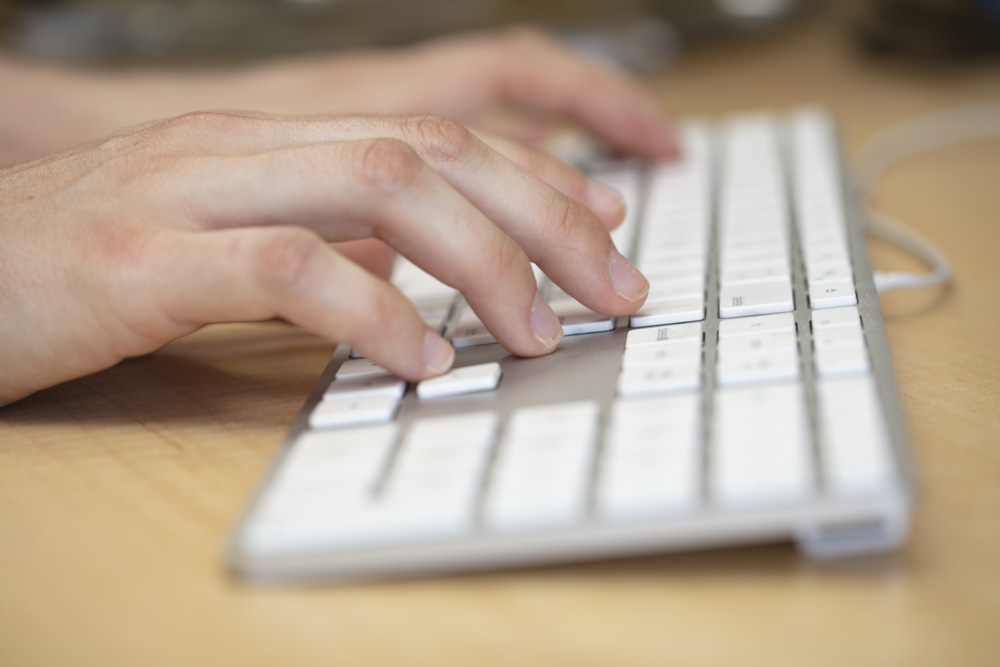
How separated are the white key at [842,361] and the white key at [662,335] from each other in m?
0.06

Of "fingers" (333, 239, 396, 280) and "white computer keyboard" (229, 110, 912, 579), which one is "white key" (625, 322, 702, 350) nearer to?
"white computer keyboard" (229, 110, 912, 579)

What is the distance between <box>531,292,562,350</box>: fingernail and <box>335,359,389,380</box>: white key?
2.7 inches

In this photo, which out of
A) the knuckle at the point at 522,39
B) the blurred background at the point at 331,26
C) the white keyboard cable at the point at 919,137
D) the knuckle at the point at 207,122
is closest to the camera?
the knuckle at the point at 207,122

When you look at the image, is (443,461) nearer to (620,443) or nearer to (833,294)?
(620,443)

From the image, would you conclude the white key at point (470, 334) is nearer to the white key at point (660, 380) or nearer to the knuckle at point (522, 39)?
the white key at point (660, 380)

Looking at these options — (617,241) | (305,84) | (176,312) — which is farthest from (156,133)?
(305,84)

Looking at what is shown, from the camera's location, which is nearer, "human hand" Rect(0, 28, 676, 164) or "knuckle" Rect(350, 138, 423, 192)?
"knuckle" Rect(350, 138, 423, 192)

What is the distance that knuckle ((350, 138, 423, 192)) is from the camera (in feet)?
1.40

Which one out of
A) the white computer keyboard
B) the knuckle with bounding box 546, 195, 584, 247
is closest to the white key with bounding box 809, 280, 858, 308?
the white computer keyboard

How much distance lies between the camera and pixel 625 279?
1.54 ft

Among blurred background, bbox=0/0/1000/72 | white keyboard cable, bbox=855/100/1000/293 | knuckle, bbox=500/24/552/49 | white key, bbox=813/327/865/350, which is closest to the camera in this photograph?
white key, bbox=813/327/865/350

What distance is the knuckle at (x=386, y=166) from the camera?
16.7 inches

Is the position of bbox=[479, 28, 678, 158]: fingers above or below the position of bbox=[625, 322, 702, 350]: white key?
above

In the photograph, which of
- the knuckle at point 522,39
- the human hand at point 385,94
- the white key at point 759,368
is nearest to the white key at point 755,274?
the white key at point 759,368
